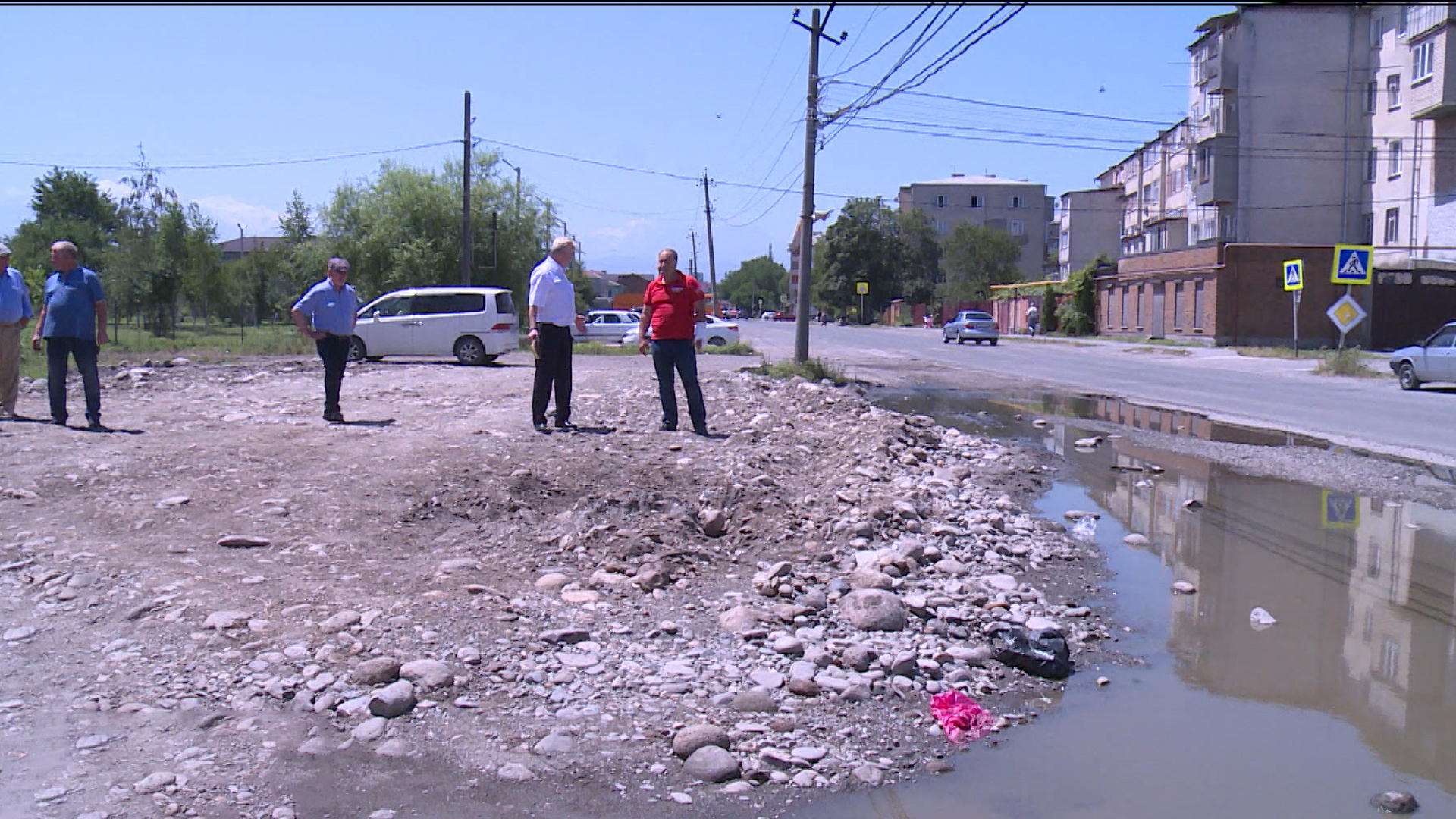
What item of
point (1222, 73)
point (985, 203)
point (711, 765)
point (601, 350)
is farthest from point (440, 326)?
point (985, 203)

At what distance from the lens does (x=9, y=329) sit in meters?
9.95

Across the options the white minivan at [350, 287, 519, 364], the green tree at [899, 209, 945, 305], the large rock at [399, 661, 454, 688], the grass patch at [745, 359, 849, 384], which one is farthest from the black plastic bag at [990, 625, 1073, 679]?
the green tree at [899, 209, 945, 305]

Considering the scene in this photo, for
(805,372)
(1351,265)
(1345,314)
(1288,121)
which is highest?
(1288,121)

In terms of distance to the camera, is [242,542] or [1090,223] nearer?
[242,542]

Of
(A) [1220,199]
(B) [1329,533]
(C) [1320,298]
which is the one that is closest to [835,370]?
(B) [1329,533]

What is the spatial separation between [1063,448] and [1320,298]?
110 feet

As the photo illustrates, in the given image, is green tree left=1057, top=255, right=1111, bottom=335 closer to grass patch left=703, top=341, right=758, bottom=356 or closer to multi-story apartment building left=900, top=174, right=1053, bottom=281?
grass patch left=703, top=341, right=758, bottom=356

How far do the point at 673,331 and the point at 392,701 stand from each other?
592 cm

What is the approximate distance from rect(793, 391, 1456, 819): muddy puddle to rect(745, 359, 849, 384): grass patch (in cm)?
1004

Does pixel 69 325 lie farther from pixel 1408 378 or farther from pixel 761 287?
pixel 761 287

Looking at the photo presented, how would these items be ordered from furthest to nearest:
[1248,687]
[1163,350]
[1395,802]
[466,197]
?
[1163,350] < [466,197] < [1248,687] < [1395,802]

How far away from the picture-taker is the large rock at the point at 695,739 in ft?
13.1

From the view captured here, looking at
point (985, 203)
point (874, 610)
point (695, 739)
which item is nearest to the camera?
point (695, 739)

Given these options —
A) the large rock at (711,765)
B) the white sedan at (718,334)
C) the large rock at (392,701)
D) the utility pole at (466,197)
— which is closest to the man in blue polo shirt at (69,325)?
the large rock at (392,701)
